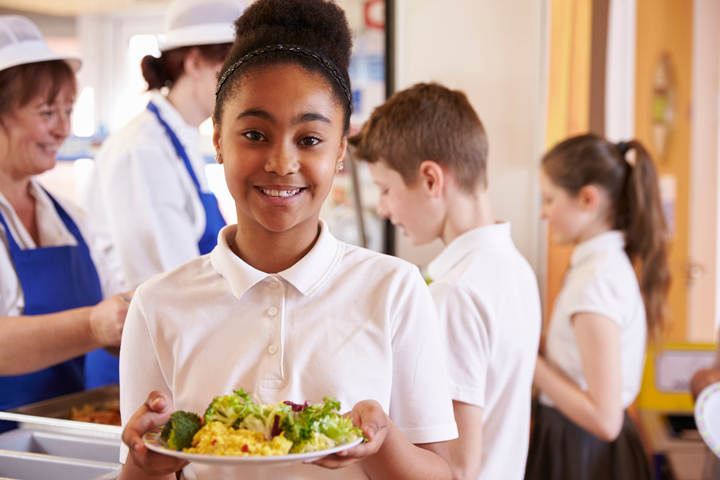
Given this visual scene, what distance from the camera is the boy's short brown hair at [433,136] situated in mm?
1169

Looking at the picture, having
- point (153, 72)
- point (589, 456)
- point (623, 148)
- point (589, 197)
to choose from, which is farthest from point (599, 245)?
point (153, 72)

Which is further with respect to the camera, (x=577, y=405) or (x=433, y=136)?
(x=577, y=405)

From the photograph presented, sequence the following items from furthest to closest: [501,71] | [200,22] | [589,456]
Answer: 1. [501,71]
2. [589,456]
3. [200,22]

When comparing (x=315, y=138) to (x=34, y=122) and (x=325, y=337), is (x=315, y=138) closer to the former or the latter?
(x=325, y=337)

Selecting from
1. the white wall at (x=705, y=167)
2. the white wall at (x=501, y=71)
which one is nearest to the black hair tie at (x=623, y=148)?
the white wall at (x=501, y=71)

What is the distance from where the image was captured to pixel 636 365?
181cm

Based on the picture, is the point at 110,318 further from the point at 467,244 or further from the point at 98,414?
the point at 467,244

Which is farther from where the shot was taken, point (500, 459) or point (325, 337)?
point (500, 459)

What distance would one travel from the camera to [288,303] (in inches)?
31.1

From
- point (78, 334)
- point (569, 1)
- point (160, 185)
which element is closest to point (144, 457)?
point (78, 334)

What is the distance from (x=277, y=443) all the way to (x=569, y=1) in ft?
7.48

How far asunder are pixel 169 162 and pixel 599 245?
122 centimetres

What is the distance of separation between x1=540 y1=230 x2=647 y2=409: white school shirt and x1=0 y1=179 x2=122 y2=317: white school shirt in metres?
1.19

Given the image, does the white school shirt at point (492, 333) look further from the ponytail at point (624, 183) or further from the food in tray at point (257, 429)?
the ponytail at point (624, 183)
